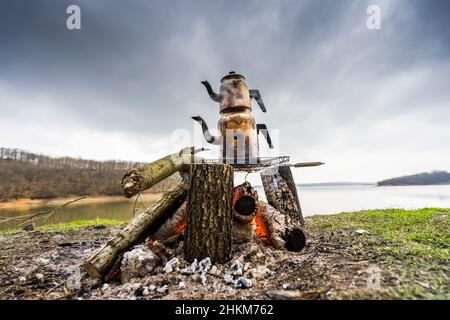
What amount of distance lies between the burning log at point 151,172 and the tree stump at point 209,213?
387 millimetres

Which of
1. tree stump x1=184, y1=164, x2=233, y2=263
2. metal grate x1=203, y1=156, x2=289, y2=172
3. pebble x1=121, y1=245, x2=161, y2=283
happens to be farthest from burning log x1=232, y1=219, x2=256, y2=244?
metal grate x1=203, y1=156, x2=289, y2=172

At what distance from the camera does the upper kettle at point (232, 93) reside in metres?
5.53

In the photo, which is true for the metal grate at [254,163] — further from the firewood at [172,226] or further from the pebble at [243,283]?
the pebble at [243,283]

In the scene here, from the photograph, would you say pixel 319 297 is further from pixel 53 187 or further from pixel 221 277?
pixel 53 187

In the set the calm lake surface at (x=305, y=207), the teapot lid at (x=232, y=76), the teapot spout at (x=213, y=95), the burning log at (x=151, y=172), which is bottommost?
the calm lake surface at (x=305, y=207)

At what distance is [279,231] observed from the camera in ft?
11.1

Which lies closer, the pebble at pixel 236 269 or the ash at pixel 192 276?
the ash at pixel 192 276

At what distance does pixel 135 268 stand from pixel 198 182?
48.1 inches

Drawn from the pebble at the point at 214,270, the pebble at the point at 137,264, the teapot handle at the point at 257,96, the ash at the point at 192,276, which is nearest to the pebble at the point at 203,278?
the ash at the point at 192,276

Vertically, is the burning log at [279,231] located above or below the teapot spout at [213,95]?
below

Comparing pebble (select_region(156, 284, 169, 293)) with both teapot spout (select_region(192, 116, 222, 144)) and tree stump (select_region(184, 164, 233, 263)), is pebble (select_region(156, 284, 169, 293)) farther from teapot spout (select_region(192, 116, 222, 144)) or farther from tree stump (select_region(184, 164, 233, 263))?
teapot spout (select_region(192, 116, 222, 144))

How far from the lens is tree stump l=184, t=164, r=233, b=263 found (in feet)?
9.39
